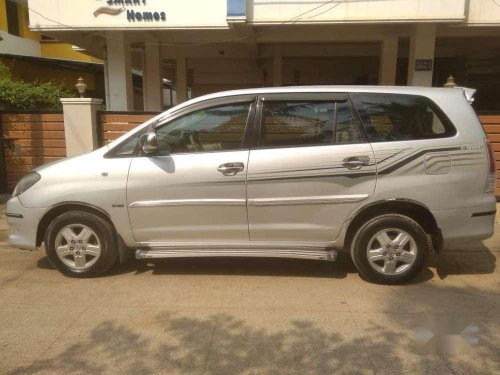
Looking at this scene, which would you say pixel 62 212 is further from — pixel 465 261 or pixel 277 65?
pixel 277 65

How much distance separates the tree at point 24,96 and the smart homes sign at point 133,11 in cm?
194

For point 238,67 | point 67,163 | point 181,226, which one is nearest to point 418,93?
point 181,226

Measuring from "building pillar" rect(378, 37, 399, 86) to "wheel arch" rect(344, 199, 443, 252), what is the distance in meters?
8.39

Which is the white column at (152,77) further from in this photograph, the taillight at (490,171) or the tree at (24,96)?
the taillight at (490,171)

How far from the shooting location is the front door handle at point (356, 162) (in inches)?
164

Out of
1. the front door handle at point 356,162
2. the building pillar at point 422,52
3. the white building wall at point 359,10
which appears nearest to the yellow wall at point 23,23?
the white building wall at point 359,10

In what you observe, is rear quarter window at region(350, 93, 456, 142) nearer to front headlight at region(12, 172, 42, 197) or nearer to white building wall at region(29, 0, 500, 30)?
front headlight at region(12, 172, 42, 197)

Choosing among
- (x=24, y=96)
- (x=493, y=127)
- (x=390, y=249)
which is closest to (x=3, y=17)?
(x=24, y=96)

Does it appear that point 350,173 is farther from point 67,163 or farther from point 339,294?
point 67,163

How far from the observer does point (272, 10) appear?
354 inches

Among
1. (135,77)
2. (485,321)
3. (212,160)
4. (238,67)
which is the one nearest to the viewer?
(485,321)

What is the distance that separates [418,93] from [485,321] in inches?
80.9

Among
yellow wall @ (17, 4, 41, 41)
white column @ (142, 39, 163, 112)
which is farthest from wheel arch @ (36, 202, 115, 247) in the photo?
yellow wall @ (17, 4, 41, 41)

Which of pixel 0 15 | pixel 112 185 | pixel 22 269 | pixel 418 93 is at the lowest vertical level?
pixel 22 269
